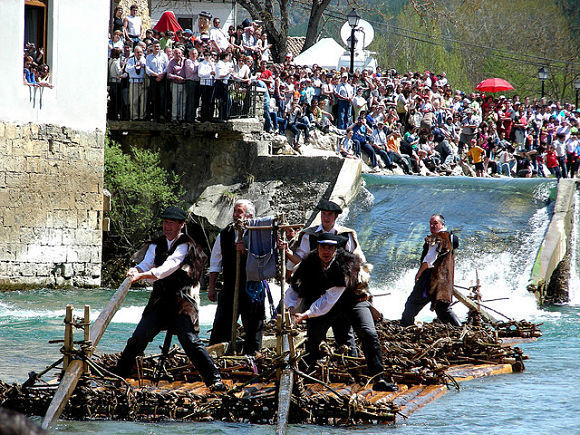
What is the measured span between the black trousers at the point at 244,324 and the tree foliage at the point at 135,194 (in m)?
13.2

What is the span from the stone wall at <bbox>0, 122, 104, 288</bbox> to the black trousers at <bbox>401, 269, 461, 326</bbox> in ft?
32.9

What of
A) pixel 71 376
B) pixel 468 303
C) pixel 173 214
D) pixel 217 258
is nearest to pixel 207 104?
pixel 468 303

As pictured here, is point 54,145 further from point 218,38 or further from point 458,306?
point 458,306

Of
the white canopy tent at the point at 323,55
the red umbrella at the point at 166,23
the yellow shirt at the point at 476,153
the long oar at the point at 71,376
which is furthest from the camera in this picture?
the white canopy tent at the point at 323,55

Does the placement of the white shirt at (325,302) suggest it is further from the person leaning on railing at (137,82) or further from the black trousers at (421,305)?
the person leaning on railing at (137,82)

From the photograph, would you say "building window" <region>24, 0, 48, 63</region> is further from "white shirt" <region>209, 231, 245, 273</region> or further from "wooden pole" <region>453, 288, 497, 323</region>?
"white shirt" <region>209, 231, 245, 273</region>

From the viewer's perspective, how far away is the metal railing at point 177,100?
22.8m

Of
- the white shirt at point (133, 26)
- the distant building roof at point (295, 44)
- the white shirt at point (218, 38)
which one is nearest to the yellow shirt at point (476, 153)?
the white shirt at point (218, 38)

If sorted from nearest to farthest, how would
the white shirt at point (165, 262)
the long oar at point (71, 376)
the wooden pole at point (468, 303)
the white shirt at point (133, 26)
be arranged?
1. the long oar at point (71, 376)
2. the white shirt at point (165, 262)
3. the wooden pole at point (468, 303)
4. the white shirt at point (133, 26)

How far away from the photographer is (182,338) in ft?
→ 29.3

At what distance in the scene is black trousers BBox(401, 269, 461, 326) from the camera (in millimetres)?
12539

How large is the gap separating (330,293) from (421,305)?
3.93m

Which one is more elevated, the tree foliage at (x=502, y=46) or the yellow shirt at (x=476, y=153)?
the tree foliage at (x=502, y=46)

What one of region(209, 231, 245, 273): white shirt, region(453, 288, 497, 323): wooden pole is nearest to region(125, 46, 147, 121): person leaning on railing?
region(453, 288, 497, 323): wooden pole
